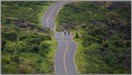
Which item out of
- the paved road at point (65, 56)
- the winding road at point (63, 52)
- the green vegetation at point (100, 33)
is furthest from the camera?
the green vegetation at point (100, 33)

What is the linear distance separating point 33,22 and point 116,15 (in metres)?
16.0

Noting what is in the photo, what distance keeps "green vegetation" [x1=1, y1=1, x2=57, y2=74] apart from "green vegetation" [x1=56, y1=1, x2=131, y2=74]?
363 cm

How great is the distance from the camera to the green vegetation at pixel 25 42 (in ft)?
129

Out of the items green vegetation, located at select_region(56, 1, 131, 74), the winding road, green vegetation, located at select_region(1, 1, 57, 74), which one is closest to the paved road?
the winding road

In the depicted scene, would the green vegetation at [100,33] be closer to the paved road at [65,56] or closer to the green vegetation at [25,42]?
the paved road at [65,56]

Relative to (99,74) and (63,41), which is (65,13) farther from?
(99,74)

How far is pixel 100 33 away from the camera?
2173 inches

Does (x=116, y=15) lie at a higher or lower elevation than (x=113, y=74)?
higher

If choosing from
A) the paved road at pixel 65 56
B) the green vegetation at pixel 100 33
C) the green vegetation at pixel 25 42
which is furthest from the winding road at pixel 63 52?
the green vegetation at pixel 100 33

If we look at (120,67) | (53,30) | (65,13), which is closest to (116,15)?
(65,13)

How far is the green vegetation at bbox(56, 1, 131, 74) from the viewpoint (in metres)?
43.1

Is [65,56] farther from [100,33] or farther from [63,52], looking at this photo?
[100,33]

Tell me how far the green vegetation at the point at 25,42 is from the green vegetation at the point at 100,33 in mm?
3625

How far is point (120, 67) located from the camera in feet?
143
